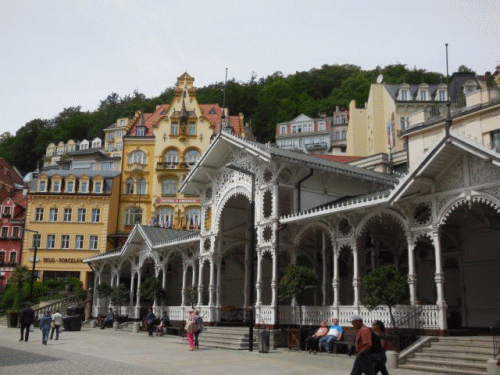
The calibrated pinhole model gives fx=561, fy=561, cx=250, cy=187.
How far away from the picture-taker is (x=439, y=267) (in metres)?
18.5

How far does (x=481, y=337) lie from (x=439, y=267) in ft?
8.22

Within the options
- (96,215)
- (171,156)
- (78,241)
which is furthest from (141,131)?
(78,241)

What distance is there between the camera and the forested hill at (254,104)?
98.6 meters

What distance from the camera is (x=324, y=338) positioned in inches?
835

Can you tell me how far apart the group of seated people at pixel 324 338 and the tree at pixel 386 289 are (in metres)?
2.59

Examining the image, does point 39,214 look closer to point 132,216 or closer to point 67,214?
point 67,214

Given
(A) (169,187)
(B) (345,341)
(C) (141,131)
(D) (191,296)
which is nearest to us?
(B) (345,341)

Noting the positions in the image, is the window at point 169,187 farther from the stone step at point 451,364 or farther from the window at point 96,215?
the stone step at point 451,364

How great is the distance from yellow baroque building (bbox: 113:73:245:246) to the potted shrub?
36.0 metres

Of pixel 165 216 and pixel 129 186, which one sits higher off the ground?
pixel 129 186

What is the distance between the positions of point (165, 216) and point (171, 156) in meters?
6.63

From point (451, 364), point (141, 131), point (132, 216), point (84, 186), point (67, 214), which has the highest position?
point (141, 131)

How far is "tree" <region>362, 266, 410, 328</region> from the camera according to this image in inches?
733

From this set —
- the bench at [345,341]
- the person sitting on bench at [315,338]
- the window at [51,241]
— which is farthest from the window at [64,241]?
the bench at [345,341]
